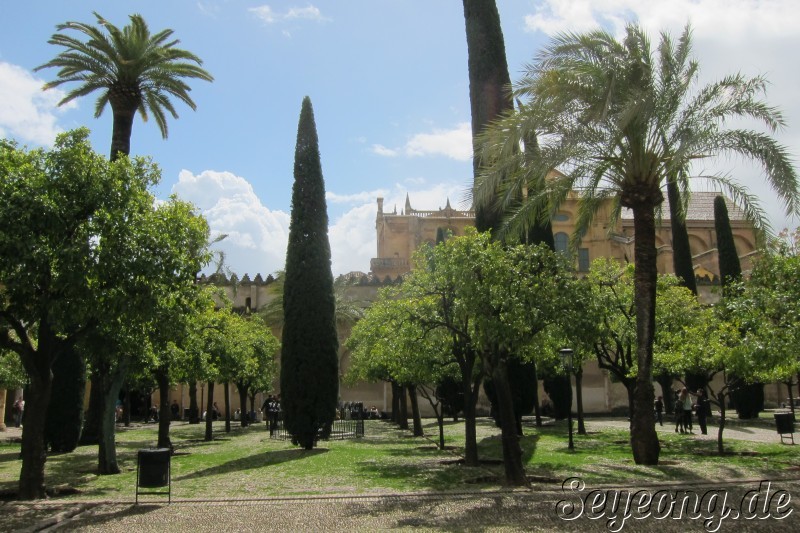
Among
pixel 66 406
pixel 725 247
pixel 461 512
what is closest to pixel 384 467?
pixel 461 512

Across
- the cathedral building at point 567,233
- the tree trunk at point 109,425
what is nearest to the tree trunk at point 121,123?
the tree trunk at point 109,425

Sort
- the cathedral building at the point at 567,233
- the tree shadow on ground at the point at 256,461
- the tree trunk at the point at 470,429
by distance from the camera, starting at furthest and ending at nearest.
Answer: the cathedral building at the point at 567,233 → the tree trunk at the point at 470,429 → the tree shadow on ground at the point at 256,461

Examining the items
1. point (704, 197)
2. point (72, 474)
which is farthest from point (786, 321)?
point (704, 197)

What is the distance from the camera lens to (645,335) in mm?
14195

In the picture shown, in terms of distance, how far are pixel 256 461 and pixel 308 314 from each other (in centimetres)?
549

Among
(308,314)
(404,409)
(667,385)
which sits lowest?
(404,409)

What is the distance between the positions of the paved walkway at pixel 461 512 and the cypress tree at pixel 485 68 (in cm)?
975

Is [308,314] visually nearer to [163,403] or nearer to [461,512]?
[163,403]

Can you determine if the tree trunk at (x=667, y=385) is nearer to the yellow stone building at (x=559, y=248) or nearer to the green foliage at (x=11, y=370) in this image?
the yellow stone building at (x=559, y=248)

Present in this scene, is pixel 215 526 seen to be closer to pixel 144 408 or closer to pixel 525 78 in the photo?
pixel 525 78

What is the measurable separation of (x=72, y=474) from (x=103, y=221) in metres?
6.59

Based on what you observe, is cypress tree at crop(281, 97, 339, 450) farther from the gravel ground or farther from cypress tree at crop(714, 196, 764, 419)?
cypress tree at crop(714, 196, 764, 419)

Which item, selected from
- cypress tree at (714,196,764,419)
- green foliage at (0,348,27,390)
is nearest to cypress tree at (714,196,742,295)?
cypress tree at (714,196,764,419)

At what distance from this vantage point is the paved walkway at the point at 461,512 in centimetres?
833
